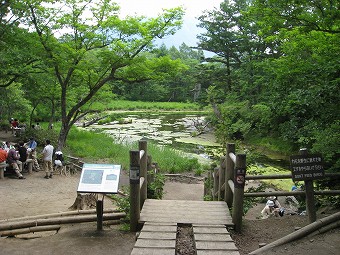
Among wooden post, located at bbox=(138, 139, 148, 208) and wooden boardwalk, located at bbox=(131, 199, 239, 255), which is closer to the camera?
wooden boardwalk, located at bbox=(131, 199, 239, 255)

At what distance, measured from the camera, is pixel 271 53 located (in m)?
26.3

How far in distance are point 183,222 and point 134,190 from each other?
88 centimetres

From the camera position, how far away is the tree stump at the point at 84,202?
7.70 meters

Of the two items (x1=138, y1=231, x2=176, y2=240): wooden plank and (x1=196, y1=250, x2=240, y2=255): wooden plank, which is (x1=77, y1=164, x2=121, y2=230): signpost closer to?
(x1=138, y1=231, x2=176, y2=240): wooden plank

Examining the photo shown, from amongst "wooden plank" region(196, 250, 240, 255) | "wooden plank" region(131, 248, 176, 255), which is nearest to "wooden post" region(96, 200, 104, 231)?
"wooden plank" region(131, 248, 176, 255)

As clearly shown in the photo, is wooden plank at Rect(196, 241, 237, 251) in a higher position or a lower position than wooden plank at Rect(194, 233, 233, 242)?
higher

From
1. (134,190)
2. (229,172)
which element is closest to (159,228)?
(134,190)

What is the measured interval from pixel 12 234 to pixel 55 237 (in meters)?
0.95

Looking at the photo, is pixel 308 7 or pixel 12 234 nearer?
pixel 12 234

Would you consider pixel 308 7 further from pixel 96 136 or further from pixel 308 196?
pixel 96 136

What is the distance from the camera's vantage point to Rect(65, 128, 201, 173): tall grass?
16.3 meters

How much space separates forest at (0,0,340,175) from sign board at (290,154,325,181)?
206 cm

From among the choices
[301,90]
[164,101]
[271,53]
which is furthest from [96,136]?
[164,101]

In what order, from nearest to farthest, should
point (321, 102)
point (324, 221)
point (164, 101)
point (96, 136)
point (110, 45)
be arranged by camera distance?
point (324, 221) → point (321, 102) → point (110, 45) → point (96, 136) → point (164, 101)
